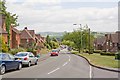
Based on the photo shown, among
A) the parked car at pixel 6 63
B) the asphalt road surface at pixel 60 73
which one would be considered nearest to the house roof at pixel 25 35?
the asphalt road surface at pixel 60 73

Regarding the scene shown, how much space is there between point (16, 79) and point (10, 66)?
518cm

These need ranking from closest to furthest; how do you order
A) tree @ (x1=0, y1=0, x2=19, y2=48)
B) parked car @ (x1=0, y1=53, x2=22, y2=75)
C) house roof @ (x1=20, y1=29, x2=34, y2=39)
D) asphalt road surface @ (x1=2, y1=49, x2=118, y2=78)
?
1. asphalt road surface @ (x1=2, y1=49, x2=118, y2=78)
2. parked car @ (x1=0, y1=53, x2=22, y2=75)
3. tree @ (x1=0, y1=0, x2=19, y2=48)
4. house roof @ (x1=20, y1=29, x2=34, y2=39)

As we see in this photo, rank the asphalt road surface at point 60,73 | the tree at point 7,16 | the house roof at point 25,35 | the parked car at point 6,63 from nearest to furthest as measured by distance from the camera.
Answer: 1. the asphalt road surface at point 60,73
2. the parked car at point 6,63
3. the tree at point 7,16
4. the house roof at point 25,35

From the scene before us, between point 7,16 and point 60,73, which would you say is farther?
point 7,16

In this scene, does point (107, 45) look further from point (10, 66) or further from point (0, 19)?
point (10, 66)

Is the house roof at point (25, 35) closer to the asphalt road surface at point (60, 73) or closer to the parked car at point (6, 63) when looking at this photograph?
the asphalt road surface at point (60, 73)

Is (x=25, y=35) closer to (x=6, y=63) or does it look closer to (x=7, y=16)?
(x=7, y=16)

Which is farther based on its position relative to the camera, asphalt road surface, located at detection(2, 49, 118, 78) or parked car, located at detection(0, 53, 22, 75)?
parked car, located at detection(0, 53, 22, 75)

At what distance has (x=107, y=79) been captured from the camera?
16.0 m

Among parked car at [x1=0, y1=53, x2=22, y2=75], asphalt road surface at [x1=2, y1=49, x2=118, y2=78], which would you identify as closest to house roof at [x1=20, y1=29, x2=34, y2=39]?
asphalt road surface at [x1=2, y1=49, x2=118, y2=78]

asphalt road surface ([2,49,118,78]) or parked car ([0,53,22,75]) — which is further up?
parked car ([0,53,22,75])

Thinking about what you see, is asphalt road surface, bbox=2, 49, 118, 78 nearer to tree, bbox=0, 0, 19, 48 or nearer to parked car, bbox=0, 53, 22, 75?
parked car, bbox=0, 53, 22, 75

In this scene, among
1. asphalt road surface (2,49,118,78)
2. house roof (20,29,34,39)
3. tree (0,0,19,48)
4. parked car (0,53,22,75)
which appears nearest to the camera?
asphalt road surface (2,49,118,78)

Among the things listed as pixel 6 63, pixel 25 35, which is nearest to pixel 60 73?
pixel 6 63
